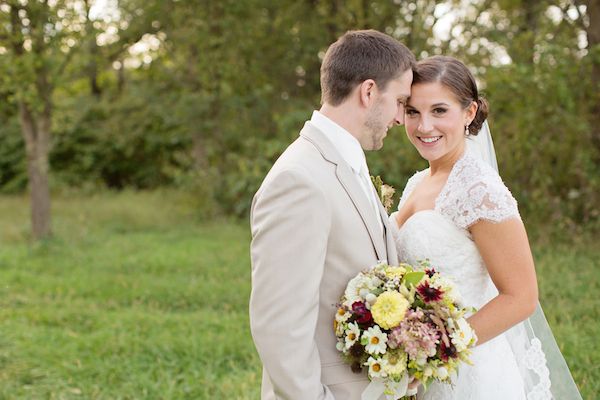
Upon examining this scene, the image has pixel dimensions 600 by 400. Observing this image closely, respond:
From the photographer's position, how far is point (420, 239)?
113 inches

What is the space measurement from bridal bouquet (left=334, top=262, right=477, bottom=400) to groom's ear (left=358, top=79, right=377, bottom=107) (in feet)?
1.92

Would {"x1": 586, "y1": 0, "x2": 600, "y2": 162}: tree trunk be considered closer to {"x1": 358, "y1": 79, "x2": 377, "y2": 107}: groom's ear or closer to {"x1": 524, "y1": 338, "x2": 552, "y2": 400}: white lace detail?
{"x1": 524, "y1": 338, "x2": 552, "y2": 400}: white lace detail

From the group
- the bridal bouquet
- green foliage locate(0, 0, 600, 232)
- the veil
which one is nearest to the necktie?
the bridal bouquet

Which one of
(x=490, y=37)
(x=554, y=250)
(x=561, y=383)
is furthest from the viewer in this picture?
(x=490, y=37)

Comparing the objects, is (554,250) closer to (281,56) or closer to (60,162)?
(281,56)

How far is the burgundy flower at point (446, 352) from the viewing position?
7.28 ft

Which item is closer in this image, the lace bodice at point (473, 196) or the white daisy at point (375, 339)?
the white daisy at point (375, 339)

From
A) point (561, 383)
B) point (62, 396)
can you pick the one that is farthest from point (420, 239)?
point (62, 396)

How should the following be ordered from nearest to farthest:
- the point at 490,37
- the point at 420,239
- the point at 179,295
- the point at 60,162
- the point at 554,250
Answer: the point at 420,239 → the point at 179,295 → the point at 554,250 → the point at 490,37 → the point at 60,162

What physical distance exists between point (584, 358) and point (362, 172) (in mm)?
3096

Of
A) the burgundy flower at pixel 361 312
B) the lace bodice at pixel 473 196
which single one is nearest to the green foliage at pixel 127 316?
the lace bodice at pixel 473 196

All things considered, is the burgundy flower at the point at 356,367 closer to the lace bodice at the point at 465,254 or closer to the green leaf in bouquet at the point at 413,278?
the green leaf in bouquet at the point at 413,278

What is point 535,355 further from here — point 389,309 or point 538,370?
point 389,309

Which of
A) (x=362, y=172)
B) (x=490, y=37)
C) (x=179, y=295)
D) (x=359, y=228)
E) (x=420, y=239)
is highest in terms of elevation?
(x=490, y=37)
